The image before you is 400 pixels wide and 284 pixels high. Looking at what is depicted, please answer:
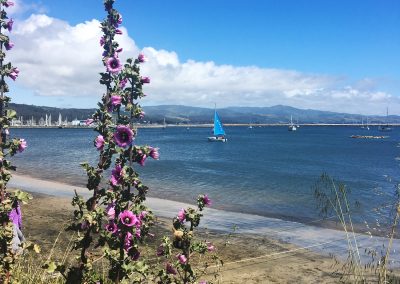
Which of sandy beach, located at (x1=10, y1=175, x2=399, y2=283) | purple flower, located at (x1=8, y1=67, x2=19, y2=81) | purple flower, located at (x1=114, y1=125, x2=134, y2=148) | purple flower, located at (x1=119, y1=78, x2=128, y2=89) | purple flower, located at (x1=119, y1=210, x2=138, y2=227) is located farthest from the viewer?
sandy beach, located at (x1=10, y1=175, x2=399, y2=283)

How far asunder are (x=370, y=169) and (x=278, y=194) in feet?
104

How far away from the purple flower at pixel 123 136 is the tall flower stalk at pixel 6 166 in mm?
1224

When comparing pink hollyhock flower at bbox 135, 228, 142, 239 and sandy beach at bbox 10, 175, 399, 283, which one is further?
sandy beach at bbox 10, 175, 399, 283

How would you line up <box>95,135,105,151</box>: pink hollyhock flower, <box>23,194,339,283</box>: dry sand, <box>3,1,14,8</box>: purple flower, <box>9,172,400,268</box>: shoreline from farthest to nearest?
<box>9,172,400,268</box>: shoreline
<box>23,194,339,283</box>: dry sand
<box>3,1,14,8</box>: purple flower
<box>95,135,105,151</box>: pink hollyhock flower

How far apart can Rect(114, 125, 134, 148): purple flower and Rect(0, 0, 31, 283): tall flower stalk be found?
122 centimetres

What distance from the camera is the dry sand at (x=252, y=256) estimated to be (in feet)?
47.6

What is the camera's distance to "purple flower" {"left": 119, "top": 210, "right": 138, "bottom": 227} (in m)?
3.47

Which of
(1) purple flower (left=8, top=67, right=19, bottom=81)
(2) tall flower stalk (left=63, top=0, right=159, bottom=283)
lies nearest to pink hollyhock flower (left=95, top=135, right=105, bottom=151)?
(2) tall flower stalk (left=63, top=0, right=159, bottom=283)

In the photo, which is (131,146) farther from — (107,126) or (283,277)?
(283,277)

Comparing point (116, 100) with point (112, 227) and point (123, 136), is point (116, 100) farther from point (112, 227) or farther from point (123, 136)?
point (112, 227)

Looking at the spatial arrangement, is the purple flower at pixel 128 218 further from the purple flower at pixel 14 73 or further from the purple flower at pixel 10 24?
the purple flower at pixel 10 24

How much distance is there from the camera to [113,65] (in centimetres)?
398

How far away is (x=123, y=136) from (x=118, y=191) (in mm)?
471

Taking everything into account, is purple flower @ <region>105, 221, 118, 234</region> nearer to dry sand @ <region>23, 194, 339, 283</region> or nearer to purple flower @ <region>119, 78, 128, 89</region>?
purple flower @ <region>119, 78, 128, 89</region>
